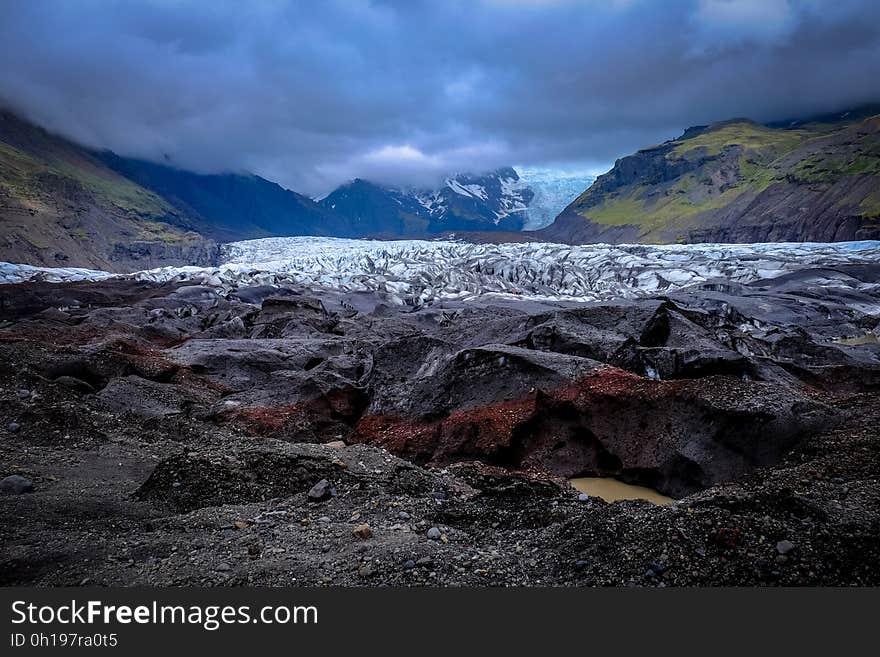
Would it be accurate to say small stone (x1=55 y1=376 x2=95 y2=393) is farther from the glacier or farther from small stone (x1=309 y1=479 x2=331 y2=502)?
the glacier

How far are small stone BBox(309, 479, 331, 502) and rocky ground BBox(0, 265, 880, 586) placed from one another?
0.09 feet

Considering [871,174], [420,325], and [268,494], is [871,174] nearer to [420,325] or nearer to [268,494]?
[420,325]

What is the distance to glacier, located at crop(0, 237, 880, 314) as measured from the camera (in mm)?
48094

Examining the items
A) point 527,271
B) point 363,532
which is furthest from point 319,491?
point 527,271

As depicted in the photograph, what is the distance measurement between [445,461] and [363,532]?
14.1 ft

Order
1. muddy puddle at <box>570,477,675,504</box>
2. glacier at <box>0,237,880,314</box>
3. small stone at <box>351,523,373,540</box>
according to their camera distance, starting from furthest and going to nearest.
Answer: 1. glacier at <box>0,237,880,314</box>
2. muddy puddle at <box>570,477,675,504</box>
3. small stone at <box>351,523,373,540</box>

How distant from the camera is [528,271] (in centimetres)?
6012

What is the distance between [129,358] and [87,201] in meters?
112

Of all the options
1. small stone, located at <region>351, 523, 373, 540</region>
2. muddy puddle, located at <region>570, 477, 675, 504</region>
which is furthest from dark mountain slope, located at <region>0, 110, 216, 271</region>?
small stone, located at <region>351, 523, 373, 540</region>

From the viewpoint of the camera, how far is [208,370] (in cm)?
1455

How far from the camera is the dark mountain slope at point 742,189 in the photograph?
3452 inches

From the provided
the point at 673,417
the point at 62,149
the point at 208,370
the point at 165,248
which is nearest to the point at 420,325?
the point at 208,370

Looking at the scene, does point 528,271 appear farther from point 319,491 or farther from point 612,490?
point 319,491

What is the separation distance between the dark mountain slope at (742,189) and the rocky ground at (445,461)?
3309 inches
